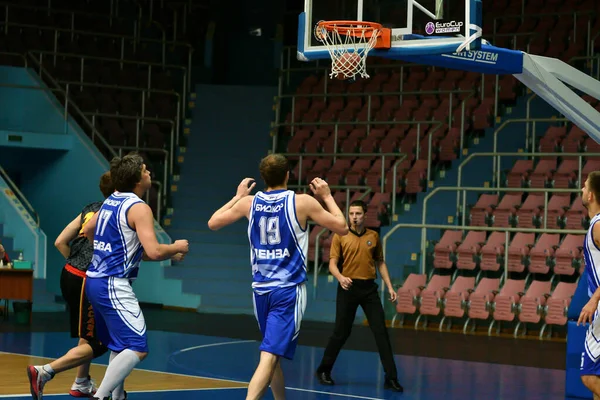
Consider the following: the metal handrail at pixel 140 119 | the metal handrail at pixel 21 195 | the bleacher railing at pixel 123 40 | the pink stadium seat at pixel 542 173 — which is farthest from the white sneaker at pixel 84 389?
the bleacher railing at pixel 123 40

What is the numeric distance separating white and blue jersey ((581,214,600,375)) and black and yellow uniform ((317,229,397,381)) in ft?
11.8

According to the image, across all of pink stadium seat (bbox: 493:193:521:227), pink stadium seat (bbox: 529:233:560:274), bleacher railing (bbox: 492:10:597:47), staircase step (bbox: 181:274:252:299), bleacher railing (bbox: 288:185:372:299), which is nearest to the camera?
pink stadium seat (bbox: 529:233:560:274)

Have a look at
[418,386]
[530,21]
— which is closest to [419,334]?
[418,386]

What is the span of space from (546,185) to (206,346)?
23.1 feet

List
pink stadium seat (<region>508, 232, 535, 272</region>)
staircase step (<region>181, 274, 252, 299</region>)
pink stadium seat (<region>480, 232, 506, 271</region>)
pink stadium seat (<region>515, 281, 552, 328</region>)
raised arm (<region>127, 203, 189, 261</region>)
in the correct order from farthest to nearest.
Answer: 1. staircase step (<region>181, 274, 252, 299</region>)
2. pink stadium seat (<region>480, 232, 506, 271</region>)
3. pink stadium seat (<region>508, 232, 535, 272</region>)
4. pink stadium seat (<region>515, 281, 552, 328</region>)
5. raised arm (<region>127, 203, 189, 261</region>)

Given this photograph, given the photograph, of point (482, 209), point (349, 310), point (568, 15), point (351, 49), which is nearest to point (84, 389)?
point (349, 310)

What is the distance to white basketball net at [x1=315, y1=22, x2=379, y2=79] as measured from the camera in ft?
35.7

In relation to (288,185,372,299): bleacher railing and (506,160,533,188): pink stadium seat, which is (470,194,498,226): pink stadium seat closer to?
(506,160,533,188): pink stadium seat

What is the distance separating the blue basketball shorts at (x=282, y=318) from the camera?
292 inches

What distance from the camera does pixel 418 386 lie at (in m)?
10.9

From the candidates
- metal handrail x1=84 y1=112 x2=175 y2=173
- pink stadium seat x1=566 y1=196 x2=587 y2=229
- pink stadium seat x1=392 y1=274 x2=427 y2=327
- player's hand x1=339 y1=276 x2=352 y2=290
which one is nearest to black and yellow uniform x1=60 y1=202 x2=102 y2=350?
player's hand x1=339 y1=276 x2=352 y2=290

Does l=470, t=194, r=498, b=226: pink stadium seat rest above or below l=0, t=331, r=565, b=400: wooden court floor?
above

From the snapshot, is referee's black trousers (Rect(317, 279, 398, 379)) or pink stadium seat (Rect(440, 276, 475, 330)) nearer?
referee's black trousers (Rect(317, 279, 398, 379))

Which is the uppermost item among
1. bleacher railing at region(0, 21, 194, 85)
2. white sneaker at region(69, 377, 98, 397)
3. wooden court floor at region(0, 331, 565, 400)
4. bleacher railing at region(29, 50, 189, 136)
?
bleacher railing at region(0, 21, 194, 85)
